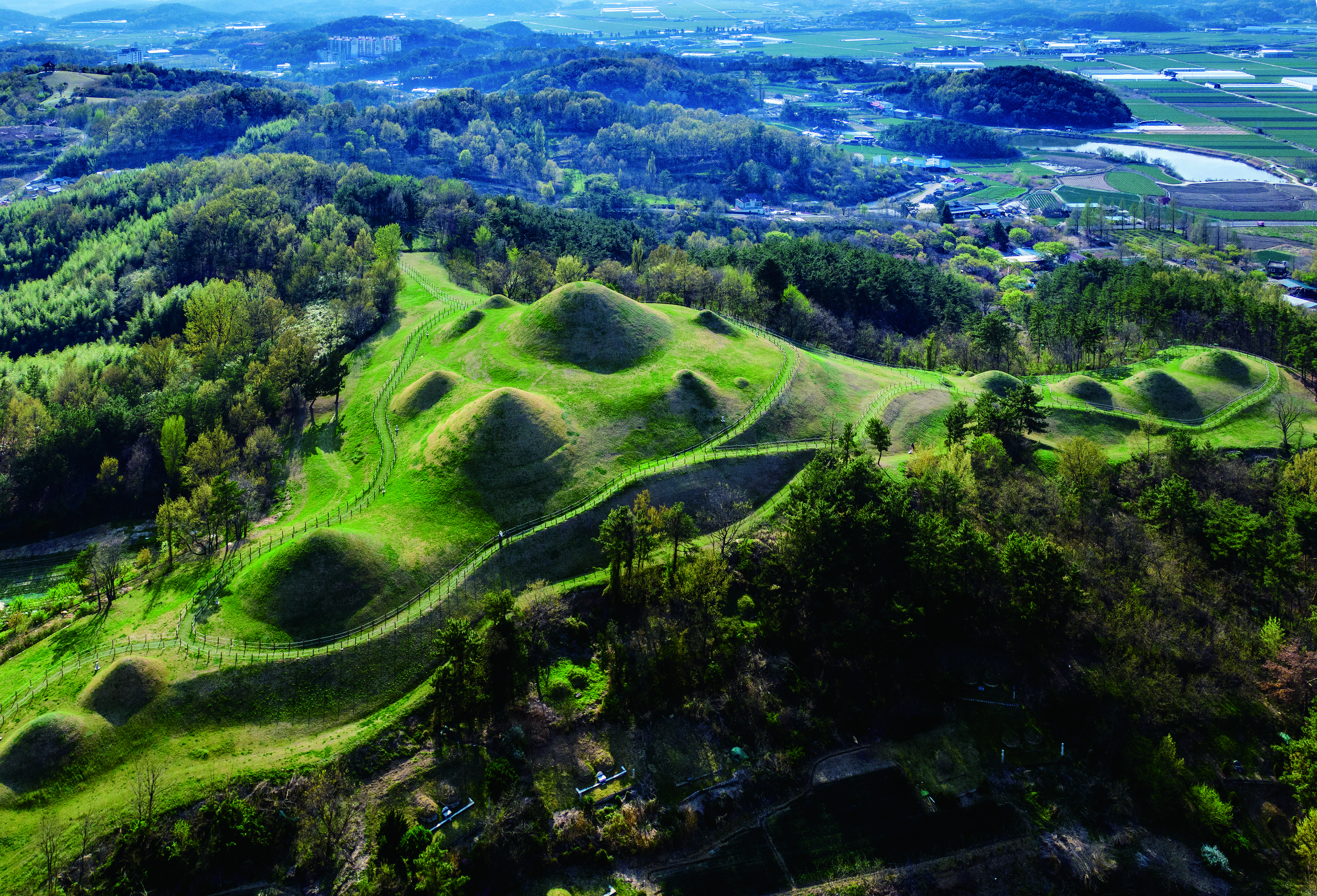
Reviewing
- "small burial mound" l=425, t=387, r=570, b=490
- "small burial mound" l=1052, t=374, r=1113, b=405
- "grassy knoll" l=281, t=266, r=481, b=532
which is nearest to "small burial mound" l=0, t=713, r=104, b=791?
"grassy knoll" l=281, t=266, r=481, b=532

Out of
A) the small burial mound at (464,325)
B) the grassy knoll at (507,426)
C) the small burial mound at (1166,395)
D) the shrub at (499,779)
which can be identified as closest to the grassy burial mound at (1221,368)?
the small burial mound at (1166,395)

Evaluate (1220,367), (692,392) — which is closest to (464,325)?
(692,392)

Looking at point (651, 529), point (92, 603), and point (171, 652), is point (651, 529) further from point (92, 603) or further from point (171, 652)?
point (92, 603)

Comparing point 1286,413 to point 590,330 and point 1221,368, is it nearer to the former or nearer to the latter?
point 1221,368

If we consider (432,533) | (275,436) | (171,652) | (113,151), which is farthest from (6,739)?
(113,151)

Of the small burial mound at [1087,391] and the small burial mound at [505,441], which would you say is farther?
the small burial mound at [1087,391]

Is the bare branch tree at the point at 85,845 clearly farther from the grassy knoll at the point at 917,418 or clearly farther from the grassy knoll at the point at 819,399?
the grassy knoll at the point at 917,418
